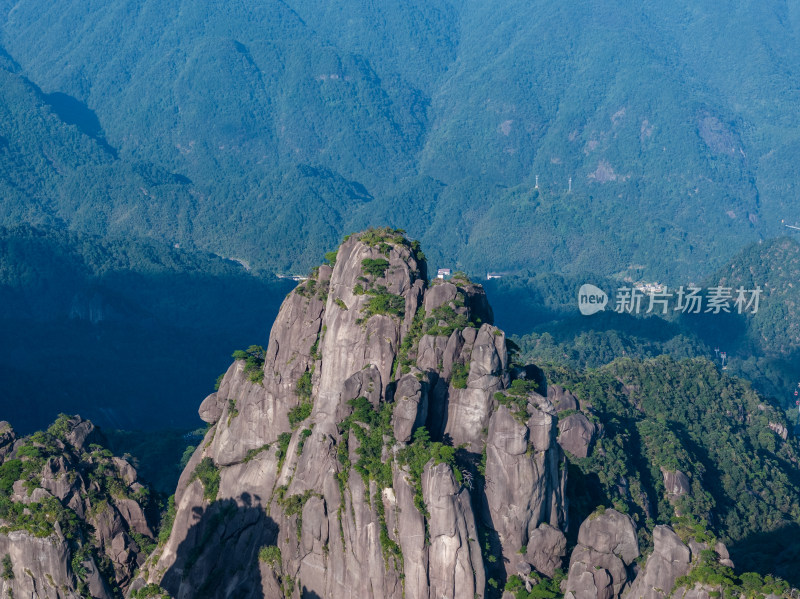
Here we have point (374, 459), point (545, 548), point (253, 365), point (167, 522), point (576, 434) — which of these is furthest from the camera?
point (576, 434)

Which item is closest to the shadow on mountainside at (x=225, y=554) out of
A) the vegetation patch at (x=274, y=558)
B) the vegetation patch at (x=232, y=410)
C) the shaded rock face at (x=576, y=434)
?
the vegetation patch at (x=274, y=558)

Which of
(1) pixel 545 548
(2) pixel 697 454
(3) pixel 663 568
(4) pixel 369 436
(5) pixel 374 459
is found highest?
(2) pixel 697 454

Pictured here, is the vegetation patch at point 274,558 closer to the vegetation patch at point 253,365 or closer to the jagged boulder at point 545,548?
the vegetation patch at point 253,365

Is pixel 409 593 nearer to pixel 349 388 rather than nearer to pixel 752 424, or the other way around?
pixel 349 388

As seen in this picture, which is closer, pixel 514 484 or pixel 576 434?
pixel 514 484

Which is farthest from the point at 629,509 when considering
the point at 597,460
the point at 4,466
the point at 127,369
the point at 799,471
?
the point at 127,369

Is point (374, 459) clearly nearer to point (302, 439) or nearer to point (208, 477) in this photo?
point (302, 439)

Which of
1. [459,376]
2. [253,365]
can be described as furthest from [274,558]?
[459,376]
